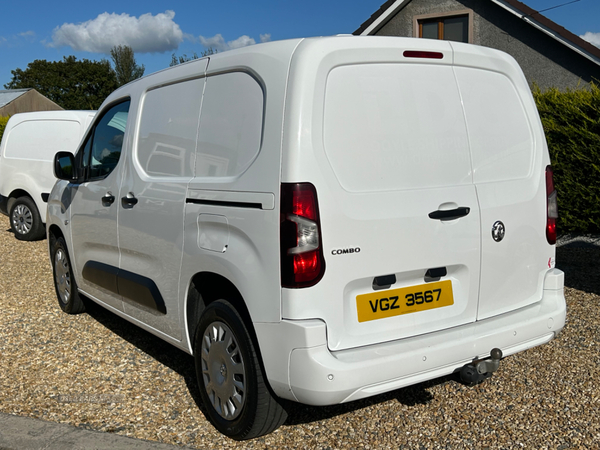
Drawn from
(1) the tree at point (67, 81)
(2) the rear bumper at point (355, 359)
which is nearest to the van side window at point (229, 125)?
(2) the rear bumper at point (355, 359)

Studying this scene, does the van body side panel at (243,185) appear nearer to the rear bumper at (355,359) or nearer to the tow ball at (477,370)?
the rear bumper at (355,359)

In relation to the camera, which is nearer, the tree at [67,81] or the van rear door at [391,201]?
the van rear door at [391,201]

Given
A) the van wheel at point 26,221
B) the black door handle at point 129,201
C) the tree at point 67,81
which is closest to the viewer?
the black door handle at point 129,201

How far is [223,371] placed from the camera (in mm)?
3359

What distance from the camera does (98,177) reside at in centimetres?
472

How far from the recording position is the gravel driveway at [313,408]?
3422 mm

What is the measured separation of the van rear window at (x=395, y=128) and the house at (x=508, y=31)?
1334 cm

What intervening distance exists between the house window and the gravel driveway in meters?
14.0

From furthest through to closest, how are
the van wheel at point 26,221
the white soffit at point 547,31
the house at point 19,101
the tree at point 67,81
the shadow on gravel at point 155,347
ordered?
the tree at point 67,81, the house at point 19,101, the white soffit at point 547,31, the van wheel at point 26,221, the shadow on gravel at point 155,347

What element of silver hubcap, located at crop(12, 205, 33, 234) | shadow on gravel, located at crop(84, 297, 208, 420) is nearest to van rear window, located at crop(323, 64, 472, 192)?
shadow on gravel, located at crop(84, 297, 208, 420)

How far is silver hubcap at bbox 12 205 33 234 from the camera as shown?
35.8 feet

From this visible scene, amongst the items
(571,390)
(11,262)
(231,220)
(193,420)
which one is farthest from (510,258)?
(11,262)

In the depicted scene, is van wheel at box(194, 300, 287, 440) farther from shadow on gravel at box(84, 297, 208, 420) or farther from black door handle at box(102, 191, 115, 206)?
black door handle at box(102, 191, 115, 206)

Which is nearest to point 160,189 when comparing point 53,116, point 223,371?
point 223,371
